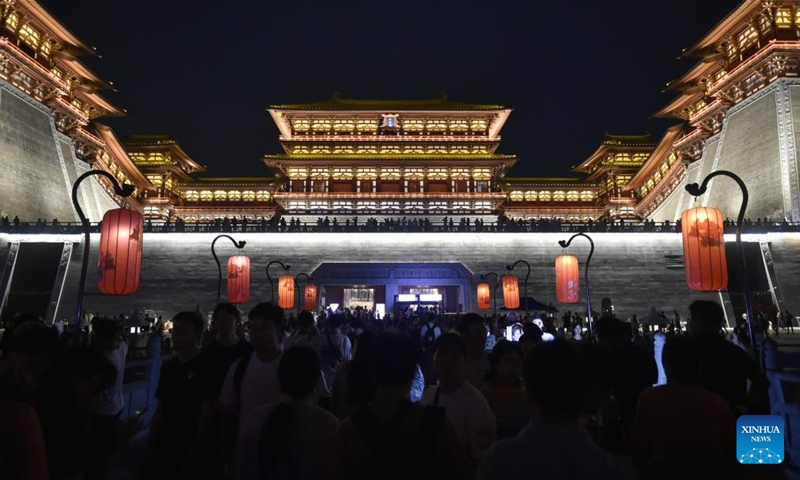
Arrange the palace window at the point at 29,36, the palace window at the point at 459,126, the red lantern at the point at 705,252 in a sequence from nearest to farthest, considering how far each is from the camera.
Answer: the red lantern at the point at 705,252 < the palace window at the point at 29,36 < the palace window at the point at 459,126

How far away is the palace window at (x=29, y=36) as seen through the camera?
25219 millimetres

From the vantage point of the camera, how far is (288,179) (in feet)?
105

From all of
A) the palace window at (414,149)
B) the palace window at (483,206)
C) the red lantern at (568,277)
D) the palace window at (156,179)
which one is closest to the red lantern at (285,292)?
the red lantern at (568,277)

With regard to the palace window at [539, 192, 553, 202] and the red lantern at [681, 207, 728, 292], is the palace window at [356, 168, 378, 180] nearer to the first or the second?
the palace window at [539, 192, 553, 202]

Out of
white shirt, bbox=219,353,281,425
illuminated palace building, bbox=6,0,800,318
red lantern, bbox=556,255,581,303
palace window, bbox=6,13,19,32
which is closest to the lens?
Result: white shirt, bbox=219,353,281,425

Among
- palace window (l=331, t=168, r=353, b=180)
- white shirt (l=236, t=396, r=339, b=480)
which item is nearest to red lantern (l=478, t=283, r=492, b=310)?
palace window (l=331, t=168, r=353, b=180)

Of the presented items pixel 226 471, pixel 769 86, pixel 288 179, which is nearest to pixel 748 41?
pixel 769 86

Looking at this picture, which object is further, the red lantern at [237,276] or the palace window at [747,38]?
the palace window at [747,38]

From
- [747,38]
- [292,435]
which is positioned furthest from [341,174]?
[292,435]

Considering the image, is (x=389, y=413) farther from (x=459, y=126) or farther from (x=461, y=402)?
(x=459, y=126)

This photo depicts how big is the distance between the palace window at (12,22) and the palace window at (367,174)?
1764cm

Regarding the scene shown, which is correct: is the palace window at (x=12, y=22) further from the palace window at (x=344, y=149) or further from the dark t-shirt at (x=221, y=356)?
the dark t-shirt at (x=221, y=356)

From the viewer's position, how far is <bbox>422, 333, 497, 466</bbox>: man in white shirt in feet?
8.34

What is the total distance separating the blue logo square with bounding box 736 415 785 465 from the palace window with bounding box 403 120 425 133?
31.8 meters
